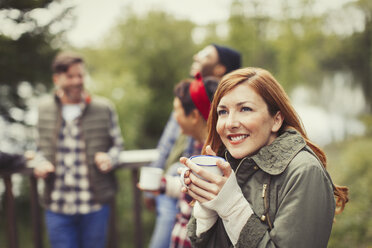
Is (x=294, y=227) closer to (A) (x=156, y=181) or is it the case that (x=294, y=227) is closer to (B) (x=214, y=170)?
(B) (x=214, y=170)

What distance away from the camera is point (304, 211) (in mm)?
1049

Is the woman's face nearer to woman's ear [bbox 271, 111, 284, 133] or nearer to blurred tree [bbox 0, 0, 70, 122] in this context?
woman's ear [bbox 271, 111, 284, 133]

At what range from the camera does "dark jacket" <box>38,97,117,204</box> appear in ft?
8.40

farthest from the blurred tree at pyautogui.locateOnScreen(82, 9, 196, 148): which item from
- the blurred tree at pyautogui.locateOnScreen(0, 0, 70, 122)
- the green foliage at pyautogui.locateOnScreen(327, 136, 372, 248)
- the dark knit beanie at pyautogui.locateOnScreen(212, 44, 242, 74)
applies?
the dark knit beanie at pyautogui.locateOnScreen(212, 44, 242, 74)

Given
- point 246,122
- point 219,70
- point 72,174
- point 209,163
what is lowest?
point 72,174

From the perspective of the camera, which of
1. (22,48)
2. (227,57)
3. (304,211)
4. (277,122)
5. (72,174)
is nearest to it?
(304,211)

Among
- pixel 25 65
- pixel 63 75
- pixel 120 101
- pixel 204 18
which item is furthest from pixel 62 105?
pixel 204 18

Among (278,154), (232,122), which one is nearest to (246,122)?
(232,122)

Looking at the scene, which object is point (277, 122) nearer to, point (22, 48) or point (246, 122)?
point (246, 122)

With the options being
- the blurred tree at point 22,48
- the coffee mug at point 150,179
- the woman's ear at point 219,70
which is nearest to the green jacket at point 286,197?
the coffee mug at point 150,179

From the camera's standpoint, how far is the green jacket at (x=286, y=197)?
3.45 ft

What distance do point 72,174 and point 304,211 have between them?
6.52 ft

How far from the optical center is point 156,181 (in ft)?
6.09

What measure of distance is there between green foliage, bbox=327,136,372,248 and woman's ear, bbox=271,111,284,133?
2188 millimetres
